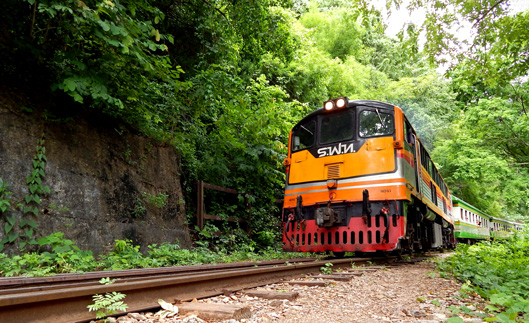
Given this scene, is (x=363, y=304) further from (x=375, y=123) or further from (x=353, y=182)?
(x=375, y=123)

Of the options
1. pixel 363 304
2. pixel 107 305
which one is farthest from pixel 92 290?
pixel 363 304

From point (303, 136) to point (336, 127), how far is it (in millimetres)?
842

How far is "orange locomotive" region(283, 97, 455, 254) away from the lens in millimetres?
6090

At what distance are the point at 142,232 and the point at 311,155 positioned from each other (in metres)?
3.71

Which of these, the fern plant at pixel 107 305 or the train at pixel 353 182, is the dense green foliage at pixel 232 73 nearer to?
the train at pixel 353 182

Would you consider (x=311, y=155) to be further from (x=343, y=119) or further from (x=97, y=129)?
(x=97, y=129)

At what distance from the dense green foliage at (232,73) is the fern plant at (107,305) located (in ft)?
10.3

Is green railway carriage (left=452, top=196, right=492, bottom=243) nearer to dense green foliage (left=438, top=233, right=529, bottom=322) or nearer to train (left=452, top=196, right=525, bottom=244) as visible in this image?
train (left=452, top=196, right=525, bottom=244)

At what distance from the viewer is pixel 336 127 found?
7219mm

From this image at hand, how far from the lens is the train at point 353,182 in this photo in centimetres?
609

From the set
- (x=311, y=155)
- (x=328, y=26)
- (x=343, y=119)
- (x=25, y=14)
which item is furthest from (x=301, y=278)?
(x=328, y=26)

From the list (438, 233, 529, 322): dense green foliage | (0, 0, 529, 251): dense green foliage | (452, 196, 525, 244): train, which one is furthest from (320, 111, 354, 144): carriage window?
(452, 196, 525, 244): train

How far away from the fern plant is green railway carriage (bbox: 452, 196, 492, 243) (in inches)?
712

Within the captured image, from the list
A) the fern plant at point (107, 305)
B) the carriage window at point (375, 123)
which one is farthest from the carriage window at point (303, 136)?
the fern plant at point (107, 305)
